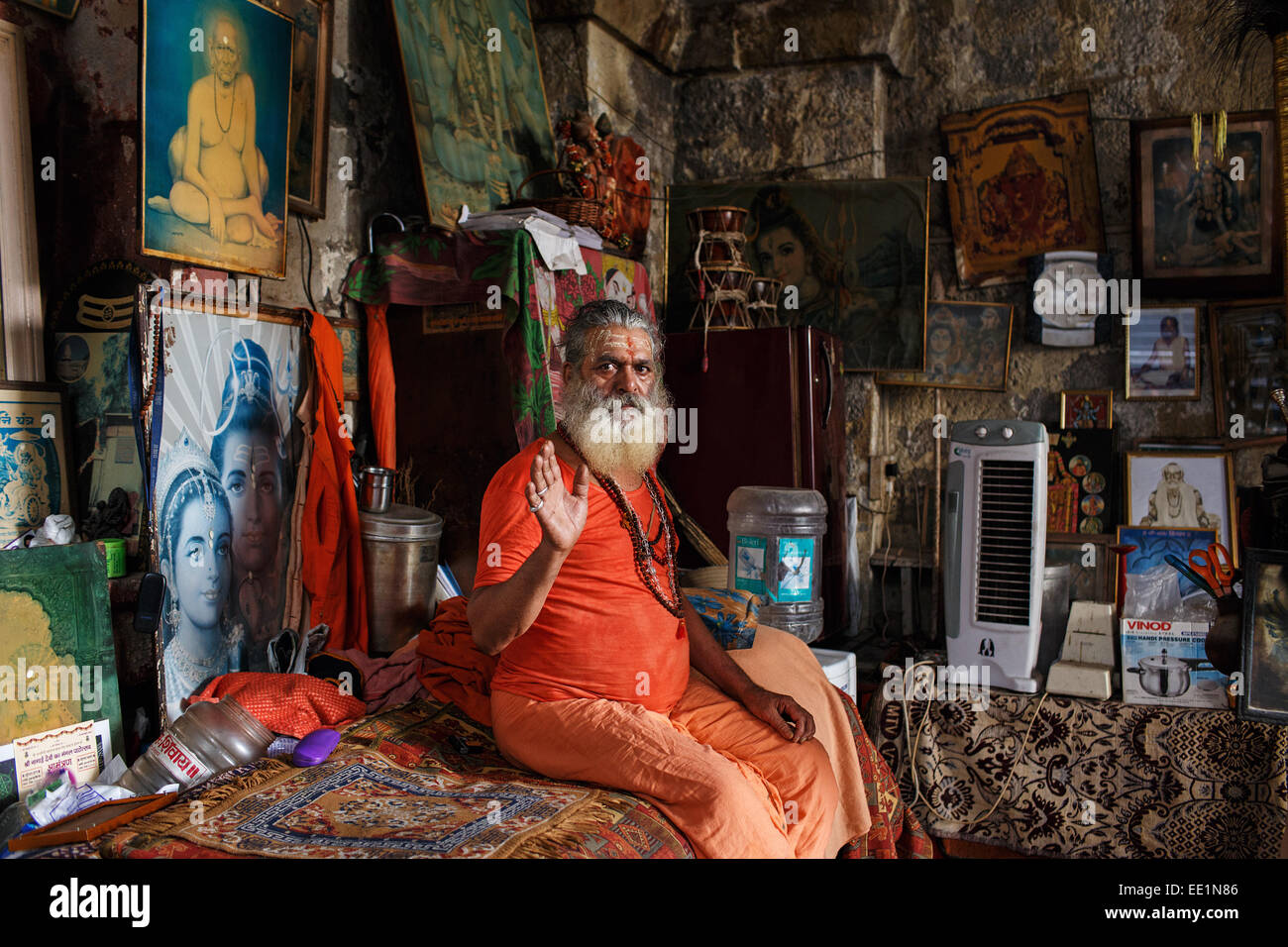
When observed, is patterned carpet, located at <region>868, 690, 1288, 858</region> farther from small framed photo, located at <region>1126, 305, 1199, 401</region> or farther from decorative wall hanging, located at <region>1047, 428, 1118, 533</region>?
small framed photo, located at <region>1126, 305, 1199, 401</region>

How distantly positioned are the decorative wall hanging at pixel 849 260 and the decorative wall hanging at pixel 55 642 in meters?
3.87

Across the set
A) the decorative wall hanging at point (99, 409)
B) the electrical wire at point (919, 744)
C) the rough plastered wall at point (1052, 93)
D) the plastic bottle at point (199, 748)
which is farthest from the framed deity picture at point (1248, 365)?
the decorative wall hanging at point (99, 409)

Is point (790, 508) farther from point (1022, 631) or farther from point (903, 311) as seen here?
point (903, 311)

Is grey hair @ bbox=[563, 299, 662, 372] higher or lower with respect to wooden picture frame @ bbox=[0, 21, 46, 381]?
lower

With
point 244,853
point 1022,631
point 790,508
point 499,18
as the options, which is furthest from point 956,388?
point 244,853

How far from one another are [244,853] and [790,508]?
283 cm

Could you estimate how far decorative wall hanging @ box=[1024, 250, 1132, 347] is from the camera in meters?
5.62

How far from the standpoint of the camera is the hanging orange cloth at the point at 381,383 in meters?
4.17

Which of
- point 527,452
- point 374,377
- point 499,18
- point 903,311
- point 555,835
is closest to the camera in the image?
point 555,835

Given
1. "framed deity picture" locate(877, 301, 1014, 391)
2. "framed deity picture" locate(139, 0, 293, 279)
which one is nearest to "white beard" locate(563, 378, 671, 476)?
"framed deity picture" locate(139, 0, 293, 279)

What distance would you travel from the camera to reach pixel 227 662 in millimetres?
3420

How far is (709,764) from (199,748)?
134 cm

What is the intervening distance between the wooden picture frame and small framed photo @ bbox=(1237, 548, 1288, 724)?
12.0 ft

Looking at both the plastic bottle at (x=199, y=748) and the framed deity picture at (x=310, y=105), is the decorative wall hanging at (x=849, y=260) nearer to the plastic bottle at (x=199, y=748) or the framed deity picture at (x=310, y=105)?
the framed deity picture at (x=310, y=105)
